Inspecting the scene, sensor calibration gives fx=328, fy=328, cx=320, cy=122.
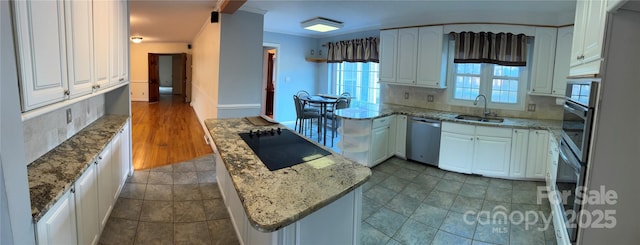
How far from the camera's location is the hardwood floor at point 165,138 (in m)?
4.56

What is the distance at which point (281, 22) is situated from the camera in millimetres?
5883

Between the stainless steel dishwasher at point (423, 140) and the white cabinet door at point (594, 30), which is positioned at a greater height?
the white cabinet door at point (594, 30)

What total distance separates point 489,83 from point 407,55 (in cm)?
122

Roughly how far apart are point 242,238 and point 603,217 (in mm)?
2145

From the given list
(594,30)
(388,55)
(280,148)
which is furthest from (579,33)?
(388,55)

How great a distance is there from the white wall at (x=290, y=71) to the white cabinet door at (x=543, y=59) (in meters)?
4.63

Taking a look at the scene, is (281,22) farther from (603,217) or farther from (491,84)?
(603,217)

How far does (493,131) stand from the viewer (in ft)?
13.2

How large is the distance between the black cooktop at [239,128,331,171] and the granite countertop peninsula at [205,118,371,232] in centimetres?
6

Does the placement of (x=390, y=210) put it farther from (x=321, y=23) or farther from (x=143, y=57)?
(x=143, y=57)

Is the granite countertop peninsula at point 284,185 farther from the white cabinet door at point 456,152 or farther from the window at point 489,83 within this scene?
the window at point 489,83

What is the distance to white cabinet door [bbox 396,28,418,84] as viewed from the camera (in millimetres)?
4867

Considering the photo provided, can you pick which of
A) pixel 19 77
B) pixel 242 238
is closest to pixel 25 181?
pixel 19 77

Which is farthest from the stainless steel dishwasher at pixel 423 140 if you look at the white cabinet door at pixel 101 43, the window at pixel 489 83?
the white cabinet door at pixel 101 43
